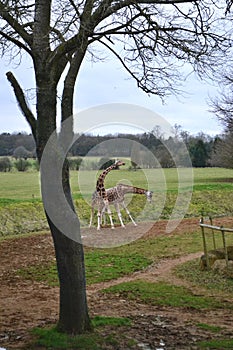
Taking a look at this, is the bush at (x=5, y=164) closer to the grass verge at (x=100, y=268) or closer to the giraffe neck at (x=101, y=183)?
the giraffe neck at (x=101, y=183)

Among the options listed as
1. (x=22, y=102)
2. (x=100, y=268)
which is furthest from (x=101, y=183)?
(x=22, y=102)

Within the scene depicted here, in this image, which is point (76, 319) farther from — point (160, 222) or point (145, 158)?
point (160, 222)

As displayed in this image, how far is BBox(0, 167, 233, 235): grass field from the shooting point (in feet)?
61.1

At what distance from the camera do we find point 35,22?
5879mm

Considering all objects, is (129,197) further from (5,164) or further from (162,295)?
(162,295)

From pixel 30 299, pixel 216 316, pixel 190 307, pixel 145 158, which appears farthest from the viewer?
pixel 145 158

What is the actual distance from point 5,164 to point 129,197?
6371mm

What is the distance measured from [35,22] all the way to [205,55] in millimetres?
2121

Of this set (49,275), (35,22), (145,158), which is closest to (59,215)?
(35,22)

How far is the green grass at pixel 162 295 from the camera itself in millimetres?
7945

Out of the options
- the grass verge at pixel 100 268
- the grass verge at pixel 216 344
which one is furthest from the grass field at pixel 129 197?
the grass verge at pixel 216 344

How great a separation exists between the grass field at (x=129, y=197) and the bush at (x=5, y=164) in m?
0.38

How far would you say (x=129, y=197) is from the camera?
21.6 metres

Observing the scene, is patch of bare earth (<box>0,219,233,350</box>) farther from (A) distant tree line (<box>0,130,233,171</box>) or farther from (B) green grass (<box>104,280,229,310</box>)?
(A) distant tree line (<box>0,130,233,171</box>)
